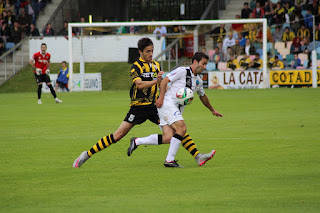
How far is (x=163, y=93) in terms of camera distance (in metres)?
8.48

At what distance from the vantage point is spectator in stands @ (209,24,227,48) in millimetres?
35062

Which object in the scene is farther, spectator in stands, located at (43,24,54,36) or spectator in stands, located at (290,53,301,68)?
spectator in stands, located at (43,24,54,36)

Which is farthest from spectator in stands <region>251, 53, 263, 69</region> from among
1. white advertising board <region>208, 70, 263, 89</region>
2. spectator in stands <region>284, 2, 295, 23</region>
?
spectator in stands <region>284, 2, 295, 23</region>

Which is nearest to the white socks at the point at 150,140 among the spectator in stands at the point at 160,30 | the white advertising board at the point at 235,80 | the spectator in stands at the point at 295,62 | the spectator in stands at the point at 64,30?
the white advertising board at the point at 235,80

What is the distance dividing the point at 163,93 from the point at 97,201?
249 centimetres

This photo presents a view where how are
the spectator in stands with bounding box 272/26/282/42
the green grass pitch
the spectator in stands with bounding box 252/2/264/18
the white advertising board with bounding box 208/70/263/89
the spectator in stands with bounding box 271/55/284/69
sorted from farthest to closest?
the spectator in stands with bounding box 252/2/264/18 → the spectator in stands with bounding box 272/26/282/42 → the spectator in stands with bounding box 271/55/284/69 → the white advertising board with bounding box 208/70/263/89 → the green grass pitch

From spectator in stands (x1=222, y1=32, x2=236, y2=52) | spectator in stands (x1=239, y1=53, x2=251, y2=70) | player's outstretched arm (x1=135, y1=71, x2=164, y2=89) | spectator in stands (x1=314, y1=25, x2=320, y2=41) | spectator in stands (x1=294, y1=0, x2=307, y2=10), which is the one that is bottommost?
spectator in stands (x1=239, y1=53, x2=251, y2=70)

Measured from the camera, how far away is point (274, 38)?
3453 centimetres

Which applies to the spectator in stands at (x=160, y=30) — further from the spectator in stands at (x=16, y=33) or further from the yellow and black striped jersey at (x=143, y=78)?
the yellow and black striped jersey at (x=143, y=78)

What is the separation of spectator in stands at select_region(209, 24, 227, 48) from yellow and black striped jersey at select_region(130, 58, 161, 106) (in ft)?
86.4

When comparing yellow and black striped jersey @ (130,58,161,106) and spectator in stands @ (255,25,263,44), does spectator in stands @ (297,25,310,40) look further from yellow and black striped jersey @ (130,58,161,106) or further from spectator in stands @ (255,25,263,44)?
yellow and black striped jersey @ (130,58,161,106)

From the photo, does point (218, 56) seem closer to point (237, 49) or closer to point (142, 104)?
point (237, 49)

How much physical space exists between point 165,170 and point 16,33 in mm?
32037

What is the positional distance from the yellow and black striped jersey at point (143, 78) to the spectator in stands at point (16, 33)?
3087cm
